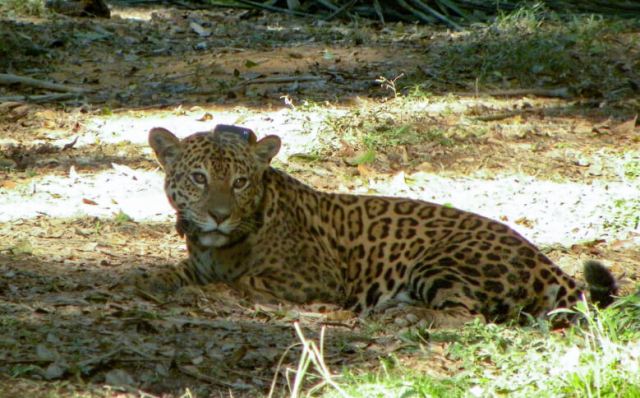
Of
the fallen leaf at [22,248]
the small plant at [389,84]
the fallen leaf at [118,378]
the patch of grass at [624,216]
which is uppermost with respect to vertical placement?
the small plant at [389,84]

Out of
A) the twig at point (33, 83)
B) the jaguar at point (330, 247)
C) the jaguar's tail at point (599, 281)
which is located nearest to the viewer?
the jaguar's tail at point (599, 281)

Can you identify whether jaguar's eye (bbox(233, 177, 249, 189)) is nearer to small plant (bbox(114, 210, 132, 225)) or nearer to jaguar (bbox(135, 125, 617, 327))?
jaguar (bbox(135, 125, 617, 327))

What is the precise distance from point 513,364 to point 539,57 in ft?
35.2

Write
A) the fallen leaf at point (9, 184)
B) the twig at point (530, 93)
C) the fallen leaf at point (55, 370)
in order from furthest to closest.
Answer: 1. the twig at point (530, 93)
2. the fallen leaf at point (9, 184)
3. the fallen leaf at point (55, 370)

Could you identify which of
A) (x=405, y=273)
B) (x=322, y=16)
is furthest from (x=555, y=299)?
(x=322, y=16)

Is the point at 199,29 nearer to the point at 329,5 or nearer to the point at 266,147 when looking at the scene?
the point at 329,5

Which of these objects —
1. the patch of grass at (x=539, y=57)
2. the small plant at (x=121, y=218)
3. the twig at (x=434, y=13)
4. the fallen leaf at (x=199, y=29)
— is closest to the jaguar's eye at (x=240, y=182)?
the small plant at (x=121, y=218)

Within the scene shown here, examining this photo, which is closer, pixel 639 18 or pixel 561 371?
pixel 561 371

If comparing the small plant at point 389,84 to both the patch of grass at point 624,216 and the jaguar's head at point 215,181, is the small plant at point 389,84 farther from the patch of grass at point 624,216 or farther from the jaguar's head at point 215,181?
the jaguar's head at point 215,181

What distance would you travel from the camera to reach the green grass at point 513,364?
18.6 ft

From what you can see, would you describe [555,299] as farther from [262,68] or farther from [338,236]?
[262,68]

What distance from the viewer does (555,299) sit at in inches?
324

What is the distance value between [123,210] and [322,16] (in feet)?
36.7

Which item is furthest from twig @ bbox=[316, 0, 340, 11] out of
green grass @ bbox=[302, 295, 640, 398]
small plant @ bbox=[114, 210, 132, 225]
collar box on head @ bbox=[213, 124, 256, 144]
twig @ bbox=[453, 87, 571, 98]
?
green grass @ bbox=[302, 295, 640, 398]
